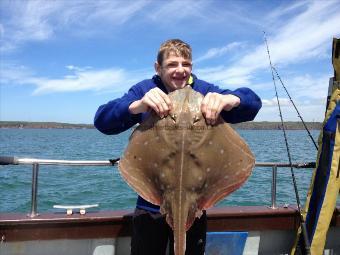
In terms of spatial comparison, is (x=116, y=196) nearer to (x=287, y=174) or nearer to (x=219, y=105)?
(x=287, y=174)

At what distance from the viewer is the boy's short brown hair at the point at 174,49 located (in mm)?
2941

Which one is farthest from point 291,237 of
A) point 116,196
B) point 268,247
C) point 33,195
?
point 116,196

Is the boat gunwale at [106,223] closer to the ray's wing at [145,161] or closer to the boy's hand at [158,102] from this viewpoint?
the ray's wing at [145,161]

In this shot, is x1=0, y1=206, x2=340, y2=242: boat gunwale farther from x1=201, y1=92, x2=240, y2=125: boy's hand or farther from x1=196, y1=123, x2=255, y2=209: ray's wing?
x1=201, y1=92, x2=240, y2=125: boy's hand

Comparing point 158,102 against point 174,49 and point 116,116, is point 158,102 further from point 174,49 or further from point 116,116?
point 174,49

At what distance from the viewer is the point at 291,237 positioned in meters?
4.98

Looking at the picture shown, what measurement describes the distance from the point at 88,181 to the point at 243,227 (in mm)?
14925

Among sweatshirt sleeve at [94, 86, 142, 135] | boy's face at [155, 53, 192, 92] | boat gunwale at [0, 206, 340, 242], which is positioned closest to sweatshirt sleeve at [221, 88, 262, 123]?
boy's face at [155, 53, 192, 92]

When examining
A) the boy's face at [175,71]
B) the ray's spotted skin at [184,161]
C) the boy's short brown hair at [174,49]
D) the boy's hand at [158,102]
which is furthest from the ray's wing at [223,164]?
the boy's short brown hair at [174,49]

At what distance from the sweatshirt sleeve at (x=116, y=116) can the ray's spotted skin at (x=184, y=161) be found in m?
0.23

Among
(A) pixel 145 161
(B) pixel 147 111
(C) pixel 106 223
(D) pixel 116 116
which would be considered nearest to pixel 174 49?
(B) pixel 147 111

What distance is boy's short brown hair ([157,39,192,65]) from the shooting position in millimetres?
2941

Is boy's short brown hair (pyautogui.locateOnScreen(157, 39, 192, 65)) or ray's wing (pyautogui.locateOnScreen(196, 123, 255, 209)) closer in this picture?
ray's wing (pyautogui.locateOnScreen(196, 123, 255, 209))

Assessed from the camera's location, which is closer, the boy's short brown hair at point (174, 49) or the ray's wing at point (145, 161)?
the ray's wing at point (145, 161)
